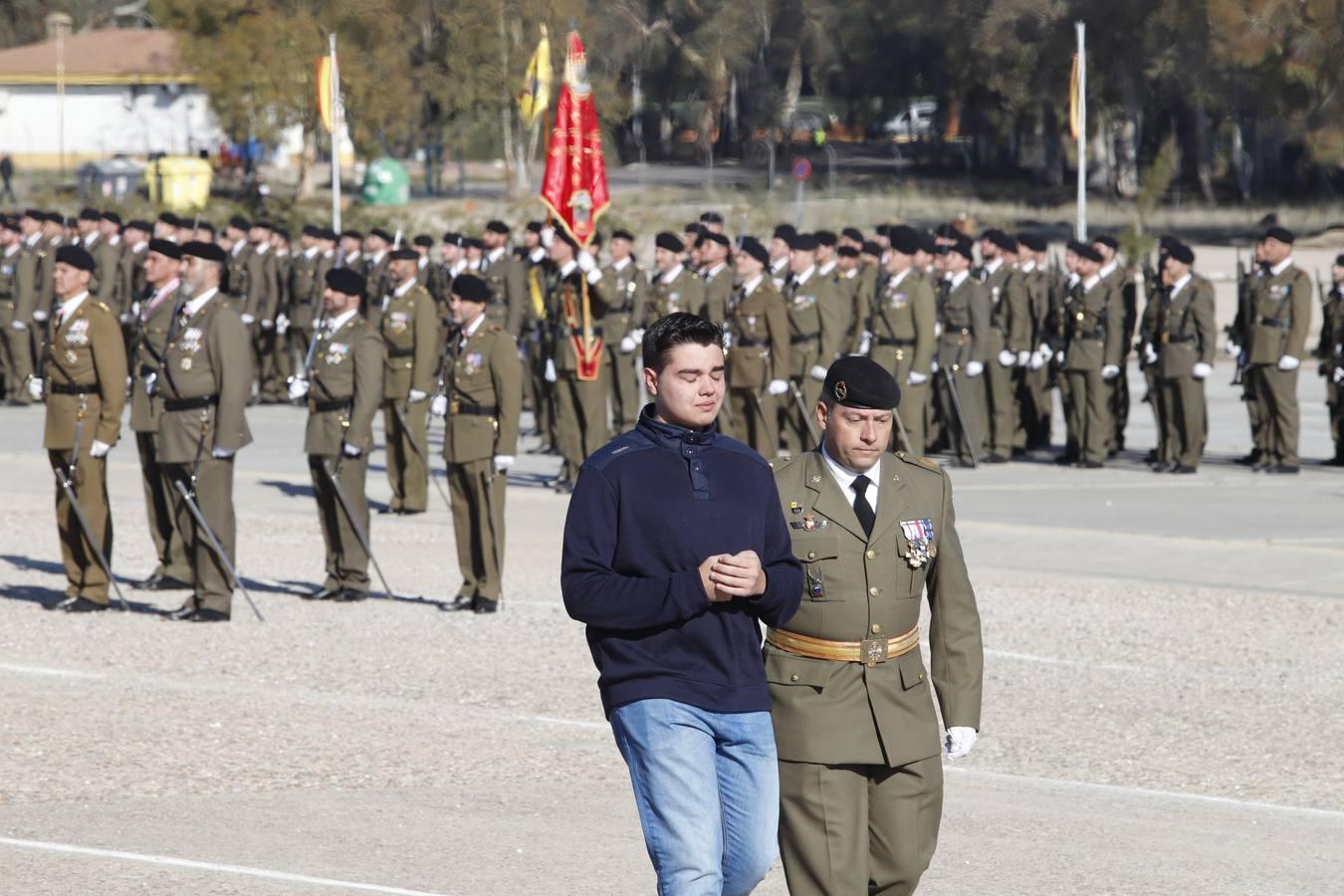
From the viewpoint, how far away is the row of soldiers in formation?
11.3 m

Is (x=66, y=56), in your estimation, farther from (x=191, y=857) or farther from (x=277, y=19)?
(x=191, y=857)

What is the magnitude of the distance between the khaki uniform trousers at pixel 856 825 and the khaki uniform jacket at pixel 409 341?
958cm

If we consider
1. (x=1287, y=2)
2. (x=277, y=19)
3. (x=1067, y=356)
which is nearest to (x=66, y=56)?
(x=277, y=19)

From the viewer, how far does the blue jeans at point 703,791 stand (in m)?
4.75

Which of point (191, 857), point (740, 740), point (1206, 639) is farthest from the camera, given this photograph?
point (1206, 639)

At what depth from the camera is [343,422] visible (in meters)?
11.9

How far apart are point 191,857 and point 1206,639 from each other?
546 cm

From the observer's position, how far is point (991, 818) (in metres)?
7.25

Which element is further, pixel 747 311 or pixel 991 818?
pixel 747 311

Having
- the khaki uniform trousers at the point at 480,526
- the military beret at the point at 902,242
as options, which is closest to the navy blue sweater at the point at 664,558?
the khaki uniform trousers at the point at 480,526

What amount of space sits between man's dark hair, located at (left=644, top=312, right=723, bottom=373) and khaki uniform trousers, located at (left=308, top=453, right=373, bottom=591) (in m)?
7.02

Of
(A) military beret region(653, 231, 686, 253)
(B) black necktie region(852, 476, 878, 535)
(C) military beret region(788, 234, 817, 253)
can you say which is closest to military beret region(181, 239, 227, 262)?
(B) black necktie region(852, 476, 878, 535)

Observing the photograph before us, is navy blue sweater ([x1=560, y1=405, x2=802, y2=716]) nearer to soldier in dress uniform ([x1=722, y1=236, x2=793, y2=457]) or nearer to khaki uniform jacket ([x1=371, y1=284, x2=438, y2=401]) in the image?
khaki uniform jacket ([x1=371, y1=284, x2=438, y2=401])

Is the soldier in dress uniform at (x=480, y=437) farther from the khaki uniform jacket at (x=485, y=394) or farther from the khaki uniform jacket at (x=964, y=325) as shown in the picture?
the khaki uniform jacket at (x=964, y=325)
